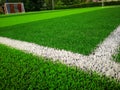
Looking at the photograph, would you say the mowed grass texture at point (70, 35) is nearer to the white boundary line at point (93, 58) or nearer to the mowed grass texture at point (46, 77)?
the white boundary line at point (93, 58)

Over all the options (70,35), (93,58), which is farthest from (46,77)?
(70,35)

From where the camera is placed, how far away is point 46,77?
2.70m

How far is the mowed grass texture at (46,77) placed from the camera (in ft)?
7.73

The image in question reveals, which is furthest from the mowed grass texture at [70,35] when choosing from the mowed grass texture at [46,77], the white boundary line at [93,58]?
the mowed grass texture at [46,77]

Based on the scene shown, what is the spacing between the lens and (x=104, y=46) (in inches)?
172

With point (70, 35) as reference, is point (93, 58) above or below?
above

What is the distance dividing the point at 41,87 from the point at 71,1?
55.8 meters

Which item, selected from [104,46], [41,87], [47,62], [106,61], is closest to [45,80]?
[41,87]

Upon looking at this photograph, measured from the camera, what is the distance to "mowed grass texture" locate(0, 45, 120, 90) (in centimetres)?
236

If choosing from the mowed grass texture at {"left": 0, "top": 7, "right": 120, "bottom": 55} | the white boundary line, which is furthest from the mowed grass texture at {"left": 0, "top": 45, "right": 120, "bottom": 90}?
the mowed grass texture at {"left": 0, "top": 7, "right": 120, "bottom": 55}

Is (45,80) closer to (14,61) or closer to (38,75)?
(38,75)

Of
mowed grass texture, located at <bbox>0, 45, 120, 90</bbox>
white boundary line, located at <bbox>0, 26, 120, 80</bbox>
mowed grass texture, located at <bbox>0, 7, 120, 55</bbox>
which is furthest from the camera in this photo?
mowed grass texture, located at <bbox>0, 7, 120, 55</bbox>

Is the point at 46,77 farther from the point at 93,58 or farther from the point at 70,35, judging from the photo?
the point at 70,35

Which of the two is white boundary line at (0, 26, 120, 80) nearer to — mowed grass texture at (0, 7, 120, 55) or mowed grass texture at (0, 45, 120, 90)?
mowed grass texture at (0, 45, 120, 90)
